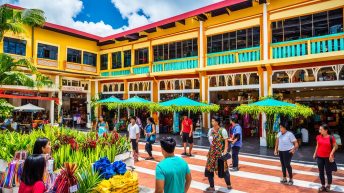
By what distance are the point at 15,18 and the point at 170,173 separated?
1349 cm

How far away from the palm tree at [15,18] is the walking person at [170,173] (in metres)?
12.5

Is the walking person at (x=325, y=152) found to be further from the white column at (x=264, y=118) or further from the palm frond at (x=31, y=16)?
the palm frond at (x=31, y=16)

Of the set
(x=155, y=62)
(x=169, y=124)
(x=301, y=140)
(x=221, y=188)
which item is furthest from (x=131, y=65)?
(x=221, y=188)

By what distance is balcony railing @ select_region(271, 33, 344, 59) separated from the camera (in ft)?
42.7

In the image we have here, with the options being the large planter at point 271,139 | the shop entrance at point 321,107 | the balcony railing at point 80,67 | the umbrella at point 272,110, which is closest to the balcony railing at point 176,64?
the shop entrance at point 321,107

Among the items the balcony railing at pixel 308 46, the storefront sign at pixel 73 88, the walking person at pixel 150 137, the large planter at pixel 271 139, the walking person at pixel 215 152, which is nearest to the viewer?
the walking person at pixel 215 152

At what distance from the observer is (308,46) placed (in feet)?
45.0

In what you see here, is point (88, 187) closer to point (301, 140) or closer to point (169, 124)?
point (301, 140)

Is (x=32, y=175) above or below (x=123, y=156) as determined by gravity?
above

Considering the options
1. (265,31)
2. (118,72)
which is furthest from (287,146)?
(118,72)

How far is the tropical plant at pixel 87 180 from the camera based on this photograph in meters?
4.19

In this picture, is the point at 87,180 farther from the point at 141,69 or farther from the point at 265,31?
the point at 141,69

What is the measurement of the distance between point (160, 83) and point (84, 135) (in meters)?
13.8

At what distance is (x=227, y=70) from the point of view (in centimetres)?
1720
